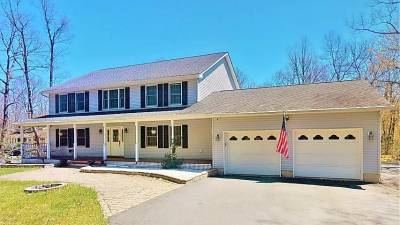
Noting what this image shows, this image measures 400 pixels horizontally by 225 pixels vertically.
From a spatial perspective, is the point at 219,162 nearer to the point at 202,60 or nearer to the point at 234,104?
the point at 234,104

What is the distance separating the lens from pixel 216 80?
21.6 m

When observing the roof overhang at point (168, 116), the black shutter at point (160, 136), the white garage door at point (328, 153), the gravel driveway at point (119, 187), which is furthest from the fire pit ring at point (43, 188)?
the white garage door at point (328, 153)

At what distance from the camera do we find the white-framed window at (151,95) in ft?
66.4

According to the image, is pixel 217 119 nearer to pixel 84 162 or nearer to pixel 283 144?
pixel 283 144

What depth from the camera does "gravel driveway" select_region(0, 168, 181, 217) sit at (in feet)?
30.9

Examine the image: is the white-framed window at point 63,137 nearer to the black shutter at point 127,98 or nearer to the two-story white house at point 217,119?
the two-story white house at point 217,119

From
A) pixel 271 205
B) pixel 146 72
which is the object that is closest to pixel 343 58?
pixel 146 72

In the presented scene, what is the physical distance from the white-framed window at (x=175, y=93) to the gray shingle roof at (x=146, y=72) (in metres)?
0.66

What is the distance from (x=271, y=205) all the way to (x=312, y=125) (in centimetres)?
601

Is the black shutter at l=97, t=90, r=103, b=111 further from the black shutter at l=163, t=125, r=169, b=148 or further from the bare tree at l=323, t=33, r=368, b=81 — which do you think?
the bare tree at l=323, t=33, r=368, b=81

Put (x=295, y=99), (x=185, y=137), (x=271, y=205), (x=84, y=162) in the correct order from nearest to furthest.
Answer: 1. (x=271, y=205)
2. (x=295, y=99)
3. (x=185, y=137)
4. (x=84, y=162)

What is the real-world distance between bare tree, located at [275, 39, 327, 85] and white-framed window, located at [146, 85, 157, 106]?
20.7 metres

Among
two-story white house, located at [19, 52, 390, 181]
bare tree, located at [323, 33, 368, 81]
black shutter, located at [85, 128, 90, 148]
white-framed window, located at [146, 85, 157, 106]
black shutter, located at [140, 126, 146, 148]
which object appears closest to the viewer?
two-story white house, located at [19, 52, 390, 181]

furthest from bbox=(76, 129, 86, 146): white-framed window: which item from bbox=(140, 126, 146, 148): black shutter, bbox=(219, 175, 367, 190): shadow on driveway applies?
bbox=(219, 175, 367, 190): shadow on driveway
